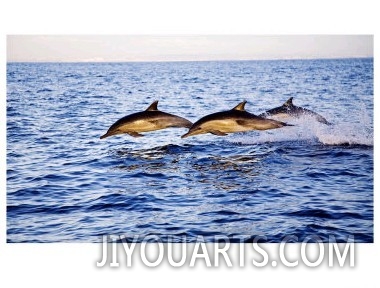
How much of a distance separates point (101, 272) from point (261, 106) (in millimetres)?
3249

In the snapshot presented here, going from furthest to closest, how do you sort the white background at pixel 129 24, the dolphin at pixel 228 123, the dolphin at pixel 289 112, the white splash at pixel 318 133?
1. the dolphin at pixel 289 112
2. the dolphin at pixel 228 123
3. the white splash at pixel 318 133
4. the white background at pixel 129 24

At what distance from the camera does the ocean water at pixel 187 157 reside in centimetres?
749

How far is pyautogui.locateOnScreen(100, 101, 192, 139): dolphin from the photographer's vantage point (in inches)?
327

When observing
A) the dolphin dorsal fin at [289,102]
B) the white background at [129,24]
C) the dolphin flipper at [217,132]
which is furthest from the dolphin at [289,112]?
the white background at [129,24]

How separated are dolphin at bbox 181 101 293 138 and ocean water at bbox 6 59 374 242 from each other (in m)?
0.10

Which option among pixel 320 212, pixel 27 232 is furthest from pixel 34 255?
pixel 320 212

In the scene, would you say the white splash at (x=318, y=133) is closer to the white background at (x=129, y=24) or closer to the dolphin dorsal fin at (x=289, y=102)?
the dolphin dorsal fin at (x=289, y=102)

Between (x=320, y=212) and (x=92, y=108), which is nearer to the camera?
(x=320, y=212)

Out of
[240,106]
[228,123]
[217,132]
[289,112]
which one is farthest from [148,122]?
[289,112]

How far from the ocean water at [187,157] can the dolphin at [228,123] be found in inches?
3.9

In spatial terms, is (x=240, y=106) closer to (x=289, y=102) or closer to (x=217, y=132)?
(x=217, y=132)

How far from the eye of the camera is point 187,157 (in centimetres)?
824

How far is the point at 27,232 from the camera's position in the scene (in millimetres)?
7434

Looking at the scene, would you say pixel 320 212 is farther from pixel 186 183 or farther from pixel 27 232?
pixel 27 232
